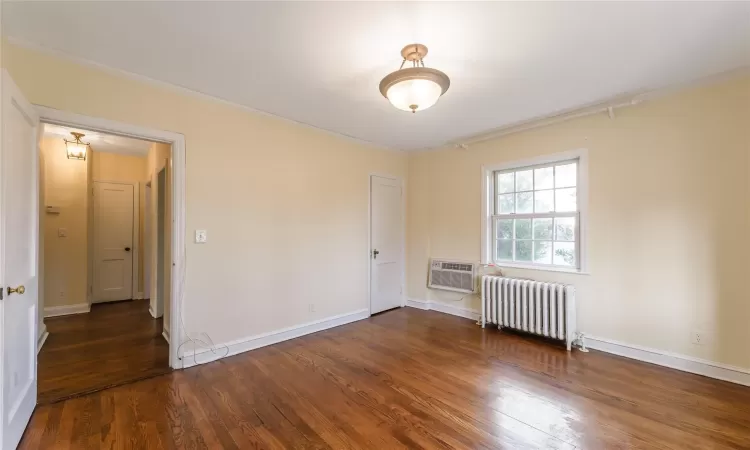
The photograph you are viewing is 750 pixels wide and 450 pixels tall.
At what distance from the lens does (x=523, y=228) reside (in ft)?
13.1

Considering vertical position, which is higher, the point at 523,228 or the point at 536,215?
the point at 536,215

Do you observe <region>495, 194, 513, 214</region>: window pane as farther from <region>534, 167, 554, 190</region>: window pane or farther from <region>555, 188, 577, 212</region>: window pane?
<region>555, 188, 577, 212</region>: window pane

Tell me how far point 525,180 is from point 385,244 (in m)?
2.15

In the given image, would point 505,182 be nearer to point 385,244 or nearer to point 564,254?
point 564,254

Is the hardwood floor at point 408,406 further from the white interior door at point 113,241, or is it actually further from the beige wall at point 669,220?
the white interior door at point 113,241

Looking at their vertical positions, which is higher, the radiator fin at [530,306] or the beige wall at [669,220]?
the beige wall at [669,220]

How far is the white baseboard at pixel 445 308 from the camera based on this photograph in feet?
14.4

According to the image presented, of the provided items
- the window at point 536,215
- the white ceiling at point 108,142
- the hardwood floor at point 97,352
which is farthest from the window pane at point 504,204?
the white ceiling at point 108,142

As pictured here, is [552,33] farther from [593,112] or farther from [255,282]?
[255,282]

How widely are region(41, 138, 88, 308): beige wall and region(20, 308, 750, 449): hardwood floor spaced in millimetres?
3297

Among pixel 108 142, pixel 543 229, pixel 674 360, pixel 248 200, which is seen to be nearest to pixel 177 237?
pixel 248 200

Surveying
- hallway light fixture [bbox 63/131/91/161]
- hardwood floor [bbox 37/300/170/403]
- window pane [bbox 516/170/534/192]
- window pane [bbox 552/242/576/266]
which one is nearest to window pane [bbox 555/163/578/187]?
window pane [bbox 516/170/534/192]

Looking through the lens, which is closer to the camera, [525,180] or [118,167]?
[525,180]

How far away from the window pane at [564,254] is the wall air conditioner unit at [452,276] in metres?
1.04
